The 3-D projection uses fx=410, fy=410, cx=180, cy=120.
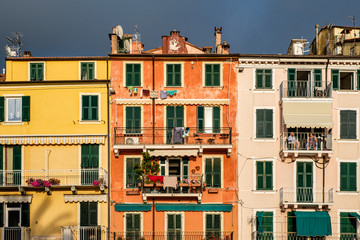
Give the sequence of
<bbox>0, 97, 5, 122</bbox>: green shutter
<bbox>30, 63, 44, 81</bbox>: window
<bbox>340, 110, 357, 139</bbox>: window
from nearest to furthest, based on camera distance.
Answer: <bbox>340, 110, 357, 139</bbox>: window → <bbox>0, 97, 5, 122</bbox>: green shutter → <bbox>30, 63, 44, 81</bbox>: window

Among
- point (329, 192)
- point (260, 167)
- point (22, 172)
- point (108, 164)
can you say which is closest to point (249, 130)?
point (260, 167)

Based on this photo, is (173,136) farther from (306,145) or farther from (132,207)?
(306,145)

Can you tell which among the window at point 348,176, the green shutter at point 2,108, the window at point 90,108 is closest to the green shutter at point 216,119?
the window at point 90,108

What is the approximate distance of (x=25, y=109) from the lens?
2641 centimetres

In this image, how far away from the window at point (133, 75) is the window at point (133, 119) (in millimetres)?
1629

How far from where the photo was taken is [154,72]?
2672 cm

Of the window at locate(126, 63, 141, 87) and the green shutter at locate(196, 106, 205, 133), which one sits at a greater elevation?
the window at locate(126, 63, 141, 87)

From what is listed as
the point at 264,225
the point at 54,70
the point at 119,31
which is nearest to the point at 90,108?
the point at 54,70

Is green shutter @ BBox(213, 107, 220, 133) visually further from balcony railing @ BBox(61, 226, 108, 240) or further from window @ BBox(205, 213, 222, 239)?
balcony railing @ BBox(61, 226, 108, 240)

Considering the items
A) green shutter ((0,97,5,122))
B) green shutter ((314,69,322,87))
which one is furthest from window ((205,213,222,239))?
green shutter ((0,97,5,122))

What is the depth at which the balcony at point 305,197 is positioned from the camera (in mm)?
25203

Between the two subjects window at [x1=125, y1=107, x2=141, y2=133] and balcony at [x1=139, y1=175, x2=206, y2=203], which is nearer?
balcony at [x1=139, y1=175, x2=206, y2=203]

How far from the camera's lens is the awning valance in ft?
84.2

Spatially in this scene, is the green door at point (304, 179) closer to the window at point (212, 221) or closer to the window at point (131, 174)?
the window at point (212, 221)
